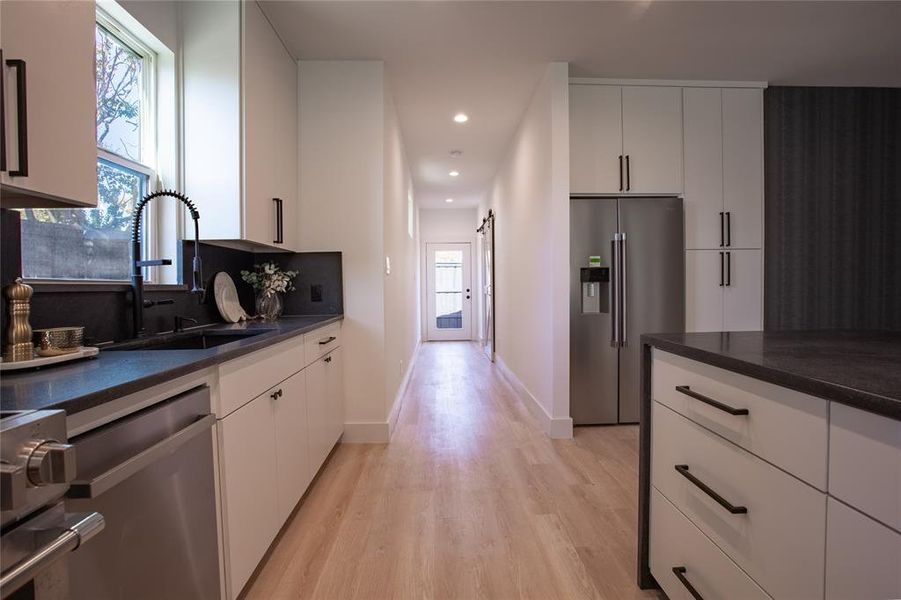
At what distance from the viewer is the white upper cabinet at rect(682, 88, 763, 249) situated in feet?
10.6

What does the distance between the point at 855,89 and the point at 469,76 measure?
3113mm

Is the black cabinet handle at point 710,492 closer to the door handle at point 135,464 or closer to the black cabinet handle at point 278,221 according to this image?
the door handle at point 135,464

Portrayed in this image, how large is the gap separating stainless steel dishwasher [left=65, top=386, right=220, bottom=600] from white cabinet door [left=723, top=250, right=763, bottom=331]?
3.51 m

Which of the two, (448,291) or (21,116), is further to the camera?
(448,291)

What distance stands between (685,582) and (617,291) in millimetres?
2194

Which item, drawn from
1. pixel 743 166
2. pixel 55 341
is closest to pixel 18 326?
pixel 55 341

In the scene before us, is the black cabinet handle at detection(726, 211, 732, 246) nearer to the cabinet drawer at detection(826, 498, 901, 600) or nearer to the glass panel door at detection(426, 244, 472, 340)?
the cabinet drawer at detection(826, 498, 901, 600)

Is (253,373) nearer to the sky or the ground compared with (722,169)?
nearer to the ground

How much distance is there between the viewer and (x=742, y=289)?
3.25 m

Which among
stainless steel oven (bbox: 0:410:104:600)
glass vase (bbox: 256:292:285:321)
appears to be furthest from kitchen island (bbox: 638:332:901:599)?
glass vase (bbox: 256:292:285:321)

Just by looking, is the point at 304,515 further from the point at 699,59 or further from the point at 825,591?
the point at 699,59

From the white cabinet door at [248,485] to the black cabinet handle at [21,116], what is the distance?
2.56 ft

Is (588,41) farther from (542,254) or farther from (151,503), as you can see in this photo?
(151,503)

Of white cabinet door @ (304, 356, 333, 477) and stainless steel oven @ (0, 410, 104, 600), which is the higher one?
stainless steel oven @ (0, 410, 104, 600)
